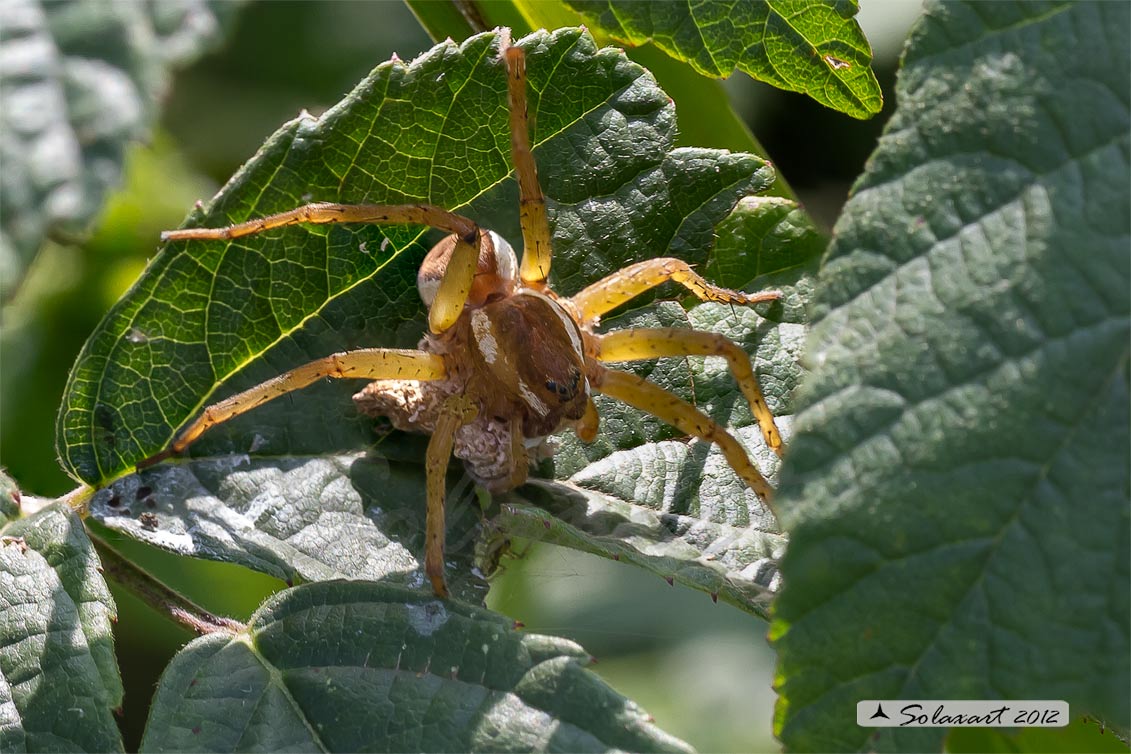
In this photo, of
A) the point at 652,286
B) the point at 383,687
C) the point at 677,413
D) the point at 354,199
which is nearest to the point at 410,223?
the point at 354,199

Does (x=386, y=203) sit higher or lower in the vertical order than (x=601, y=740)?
higher

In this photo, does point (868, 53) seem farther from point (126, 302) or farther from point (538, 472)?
point (126, 302)

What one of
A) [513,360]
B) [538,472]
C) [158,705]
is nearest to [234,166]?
[513,360]

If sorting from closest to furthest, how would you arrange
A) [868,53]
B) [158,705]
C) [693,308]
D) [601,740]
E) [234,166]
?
1. [601,740]
2. [158,705]
3. [868,53]
4. [693,308]
5. [234,166]

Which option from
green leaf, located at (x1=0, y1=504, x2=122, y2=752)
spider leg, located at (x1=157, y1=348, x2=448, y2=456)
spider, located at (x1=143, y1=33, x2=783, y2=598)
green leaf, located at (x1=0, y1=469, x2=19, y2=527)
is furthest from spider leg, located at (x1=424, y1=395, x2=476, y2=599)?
green leaf, located at (x1=0, y1=469, x2=19, y2=527)

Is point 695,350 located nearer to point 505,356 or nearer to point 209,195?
point 505,356

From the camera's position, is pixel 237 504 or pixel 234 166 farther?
pixel 234 166

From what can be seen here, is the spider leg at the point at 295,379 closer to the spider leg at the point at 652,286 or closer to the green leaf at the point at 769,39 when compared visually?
the spider leg at the point at 652,286

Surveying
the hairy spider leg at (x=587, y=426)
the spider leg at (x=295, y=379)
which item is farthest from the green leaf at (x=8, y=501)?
the hairy spider leg at (x=587, y=426)
